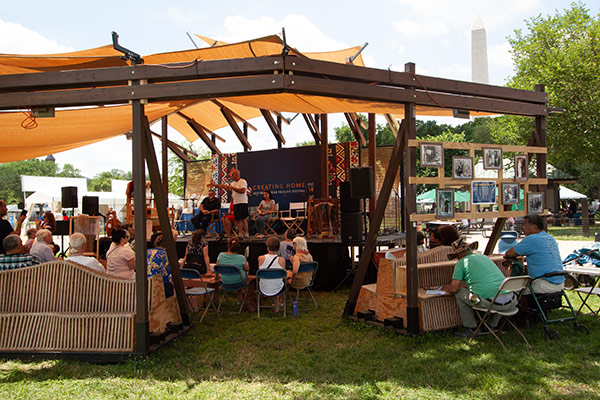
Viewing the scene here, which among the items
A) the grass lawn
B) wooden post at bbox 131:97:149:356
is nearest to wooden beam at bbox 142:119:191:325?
wooden post at bbox 131:97:149:356

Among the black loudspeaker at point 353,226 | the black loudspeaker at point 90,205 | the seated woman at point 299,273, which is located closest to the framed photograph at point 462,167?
the seated woman at point 299,273

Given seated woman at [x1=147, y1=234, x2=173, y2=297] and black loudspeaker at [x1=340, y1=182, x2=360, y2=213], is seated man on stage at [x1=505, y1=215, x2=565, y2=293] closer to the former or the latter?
black loudspeaker at [x1=340, y1=182, x2=360, y2=213]

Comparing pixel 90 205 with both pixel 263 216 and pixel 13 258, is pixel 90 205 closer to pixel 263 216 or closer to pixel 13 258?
pixel 263 216

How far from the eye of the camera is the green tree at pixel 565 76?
673 inches

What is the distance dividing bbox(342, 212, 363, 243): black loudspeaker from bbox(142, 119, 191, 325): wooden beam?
3009 millimetres

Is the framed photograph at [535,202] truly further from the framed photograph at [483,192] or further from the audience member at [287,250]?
the audience member at [287,250]

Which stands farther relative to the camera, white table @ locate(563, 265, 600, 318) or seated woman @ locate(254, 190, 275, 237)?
seated woman @ locate(254, 190, 275, 237)

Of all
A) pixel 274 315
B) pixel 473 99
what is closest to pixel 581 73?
pixel 473 99

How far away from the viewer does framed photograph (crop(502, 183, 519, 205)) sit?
5285mm

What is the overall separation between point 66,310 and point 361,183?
152 inches

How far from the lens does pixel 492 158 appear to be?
526 cm

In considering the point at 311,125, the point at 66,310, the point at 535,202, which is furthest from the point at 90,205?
the point at 535,202

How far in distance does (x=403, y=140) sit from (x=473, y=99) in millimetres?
1046

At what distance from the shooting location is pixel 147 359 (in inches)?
159
